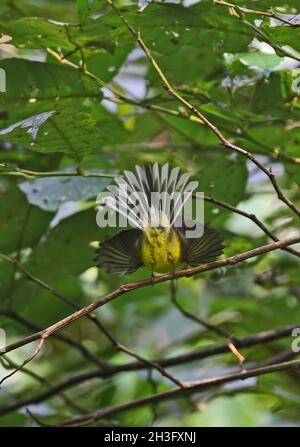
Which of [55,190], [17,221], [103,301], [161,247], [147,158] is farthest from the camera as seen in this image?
[147,158]

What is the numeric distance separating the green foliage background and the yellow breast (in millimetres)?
204

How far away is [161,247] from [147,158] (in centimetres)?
74

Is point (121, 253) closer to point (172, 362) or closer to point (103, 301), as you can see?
point (103, 301)

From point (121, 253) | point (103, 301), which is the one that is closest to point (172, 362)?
point (121, 253)

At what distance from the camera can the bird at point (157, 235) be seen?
114cm

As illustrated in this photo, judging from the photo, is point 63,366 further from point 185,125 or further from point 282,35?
point 282,35

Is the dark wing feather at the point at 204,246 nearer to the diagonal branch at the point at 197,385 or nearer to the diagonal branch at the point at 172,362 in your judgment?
the diagonal branch at the point at 197,385

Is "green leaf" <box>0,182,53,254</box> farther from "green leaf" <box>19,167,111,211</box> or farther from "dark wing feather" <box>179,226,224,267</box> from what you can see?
"dark wing feather" <box>179,226,224,267</box>

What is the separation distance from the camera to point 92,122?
1.19 m

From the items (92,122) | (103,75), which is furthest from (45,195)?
(92,122)

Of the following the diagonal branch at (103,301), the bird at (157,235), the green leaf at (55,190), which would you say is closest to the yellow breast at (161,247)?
the bird at (157,235)

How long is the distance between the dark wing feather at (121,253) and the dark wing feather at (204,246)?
73 millimetres

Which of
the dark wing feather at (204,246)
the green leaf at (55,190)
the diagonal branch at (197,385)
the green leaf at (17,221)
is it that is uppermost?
the green leaf at (55,190)

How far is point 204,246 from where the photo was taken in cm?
115
